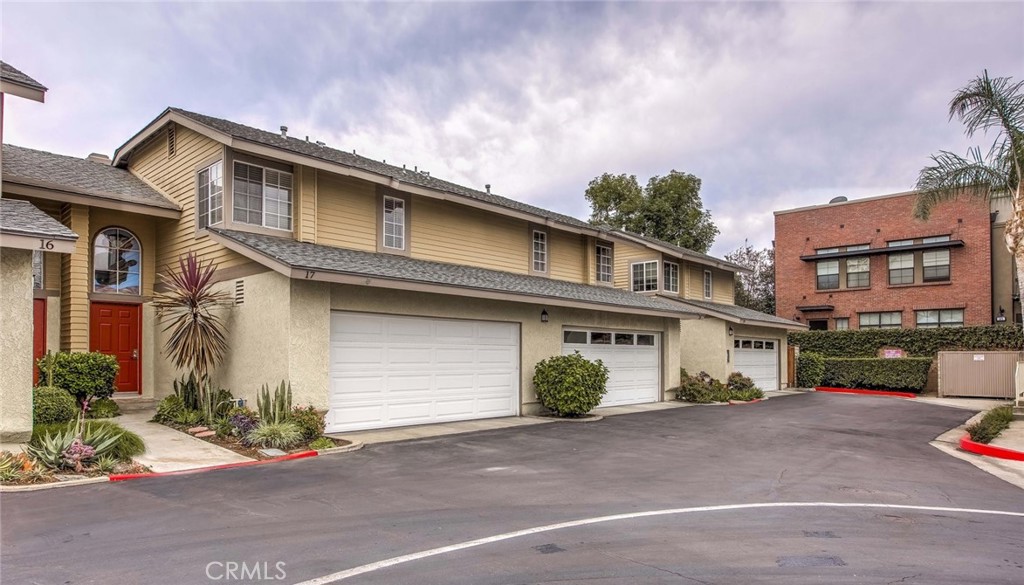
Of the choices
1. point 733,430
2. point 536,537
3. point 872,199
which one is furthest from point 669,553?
point 872,199

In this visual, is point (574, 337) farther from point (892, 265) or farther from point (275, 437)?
point (892, 265)

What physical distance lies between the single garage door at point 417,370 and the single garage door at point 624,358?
2628 mm

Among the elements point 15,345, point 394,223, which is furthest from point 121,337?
point 394,223

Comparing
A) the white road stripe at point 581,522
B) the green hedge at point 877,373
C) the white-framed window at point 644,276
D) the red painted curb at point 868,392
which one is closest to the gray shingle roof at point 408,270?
the white-framed window at point 644,276

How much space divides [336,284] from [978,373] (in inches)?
970

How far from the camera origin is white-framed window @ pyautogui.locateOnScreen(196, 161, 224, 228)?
12984 mm

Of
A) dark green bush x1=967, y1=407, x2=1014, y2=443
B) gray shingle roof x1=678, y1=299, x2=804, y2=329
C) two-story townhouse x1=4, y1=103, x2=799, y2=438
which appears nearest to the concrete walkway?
two-story townhouse x1=4, y1=103, x2=799, y2=438

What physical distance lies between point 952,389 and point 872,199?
433 inches

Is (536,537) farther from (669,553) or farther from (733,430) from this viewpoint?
(733,430)

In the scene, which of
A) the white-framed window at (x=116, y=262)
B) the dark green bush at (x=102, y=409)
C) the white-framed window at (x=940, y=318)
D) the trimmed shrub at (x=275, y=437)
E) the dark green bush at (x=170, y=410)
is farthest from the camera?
the white-framed window at (x=940, y=318)

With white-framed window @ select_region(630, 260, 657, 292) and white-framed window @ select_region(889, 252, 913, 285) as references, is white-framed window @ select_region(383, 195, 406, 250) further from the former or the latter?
white-framed window @ select_region(889, 252, 913, 285)

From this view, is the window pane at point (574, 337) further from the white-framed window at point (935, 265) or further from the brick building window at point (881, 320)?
the white-framed window at point (935, 265)

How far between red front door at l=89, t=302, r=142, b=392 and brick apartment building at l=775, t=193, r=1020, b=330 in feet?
101

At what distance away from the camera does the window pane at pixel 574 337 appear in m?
17.1
